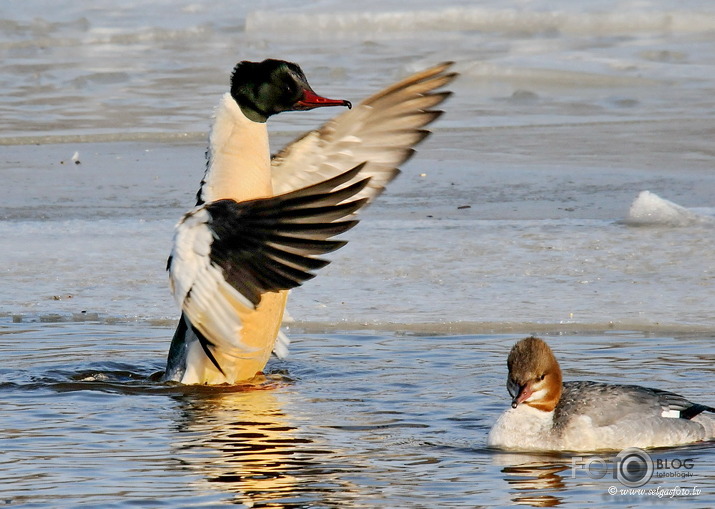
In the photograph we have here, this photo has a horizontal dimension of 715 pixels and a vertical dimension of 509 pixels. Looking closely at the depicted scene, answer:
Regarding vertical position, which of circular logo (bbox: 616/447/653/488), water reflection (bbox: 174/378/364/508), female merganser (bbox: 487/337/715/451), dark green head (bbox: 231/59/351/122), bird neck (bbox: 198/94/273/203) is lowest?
water reflection (bbox: 174/378/364/508)

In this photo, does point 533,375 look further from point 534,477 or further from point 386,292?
point 386,292

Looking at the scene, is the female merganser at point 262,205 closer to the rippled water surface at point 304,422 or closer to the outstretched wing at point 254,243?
the outstretched wing at point 254,243

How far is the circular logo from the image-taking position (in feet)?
15.1

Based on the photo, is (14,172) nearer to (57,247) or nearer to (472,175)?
(57,247)

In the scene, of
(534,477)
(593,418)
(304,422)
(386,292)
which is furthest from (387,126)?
(534,477)

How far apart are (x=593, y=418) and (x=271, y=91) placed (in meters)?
2.29

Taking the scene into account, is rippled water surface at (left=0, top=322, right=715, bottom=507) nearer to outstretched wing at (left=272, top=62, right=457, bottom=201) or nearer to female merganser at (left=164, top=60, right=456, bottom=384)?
female merganser at (left=164, top=60, right=456, bottom=384)

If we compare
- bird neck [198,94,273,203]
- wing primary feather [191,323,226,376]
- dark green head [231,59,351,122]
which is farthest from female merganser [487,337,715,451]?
dark green head [231,59,351,122]

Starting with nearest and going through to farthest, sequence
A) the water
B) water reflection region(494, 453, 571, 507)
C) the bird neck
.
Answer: water reflection region(494, 453, 571, 507) < the water < the bird neck

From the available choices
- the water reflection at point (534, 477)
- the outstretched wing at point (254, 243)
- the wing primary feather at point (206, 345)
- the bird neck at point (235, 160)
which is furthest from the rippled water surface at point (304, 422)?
the bird neck at point (235, 160)

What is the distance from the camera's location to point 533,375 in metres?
5.30

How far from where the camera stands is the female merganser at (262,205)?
18.1 ft

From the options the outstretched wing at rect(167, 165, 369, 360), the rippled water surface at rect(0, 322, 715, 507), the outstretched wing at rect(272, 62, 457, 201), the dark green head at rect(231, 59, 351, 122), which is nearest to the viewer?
the rippled water surface at rect(0, 322, 715, 507)

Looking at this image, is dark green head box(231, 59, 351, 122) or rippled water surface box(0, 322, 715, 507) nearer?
rippled water surface box(0, 322, 715, 507)
